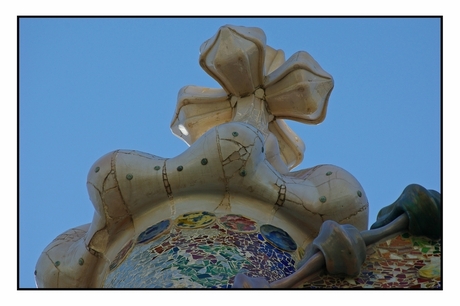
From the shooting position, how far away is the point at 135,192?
29.3 ft

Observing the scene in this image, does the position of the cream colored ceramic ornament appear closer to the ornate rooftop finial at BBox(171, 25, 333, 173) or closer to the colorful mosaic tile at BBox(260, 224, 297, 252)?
the colorful mosaic tile at BBox(260, 224, 297, 252)

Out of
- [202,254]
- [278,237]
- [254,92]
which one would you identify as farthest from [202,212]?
[254,92]

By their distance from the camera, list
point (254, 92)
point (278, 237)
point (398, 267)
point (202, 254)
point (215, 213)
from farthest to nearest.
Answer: point (254, 92), point (215, 213), point (278, 237), point (202, 254), point (398, 267)

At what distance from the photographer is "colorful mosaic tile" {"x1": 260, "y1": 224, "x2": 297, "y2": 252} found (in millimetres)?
8693

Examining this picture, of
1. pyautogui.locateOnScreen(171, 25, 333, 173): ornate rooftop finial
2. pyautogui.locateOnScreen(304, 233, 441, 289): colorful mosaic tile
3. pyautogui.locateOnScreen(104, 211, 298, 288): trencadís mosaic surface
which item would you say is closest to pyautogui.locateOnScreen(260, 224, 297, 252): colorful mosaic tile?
pyautogui.locateOnScreen(104, 211, 298, 288): trencadís mosaic surface

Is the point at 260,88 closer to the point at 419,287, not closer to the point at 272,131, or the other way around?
the point at 272,131

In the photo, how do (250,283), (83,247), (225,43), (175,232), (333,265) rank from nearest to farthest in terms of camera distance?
1. (250,283)
2. (333,265)
3. (175,232)
4. (83,247)
5. (225,43)

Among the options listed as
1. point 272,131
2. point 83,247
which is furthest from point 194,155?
point 272,131

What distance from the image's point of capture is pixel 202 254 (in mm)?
8180

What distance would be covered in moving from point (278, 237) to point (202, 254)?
0.80m

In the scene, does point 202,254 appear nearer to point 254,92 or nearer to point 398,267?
Answer: point 398,267

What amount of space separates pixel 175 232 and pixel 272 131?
2.37 meters

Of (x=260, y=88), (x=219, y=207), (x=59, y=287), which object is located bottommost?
(x=59, y=287)

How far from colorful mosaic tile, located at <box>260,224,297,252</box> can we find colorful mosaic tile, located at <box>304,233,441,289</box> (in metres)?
1.25
